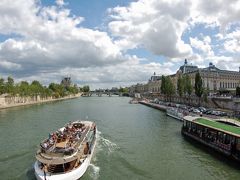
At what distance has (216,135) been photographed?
31.7 m

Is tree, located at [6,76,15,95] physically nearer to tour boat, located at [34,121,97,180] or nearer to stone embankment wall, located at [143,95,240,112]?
stone embankment wall, located at [143,95,240,112]

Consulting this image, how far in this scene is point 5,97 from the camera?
11094cm

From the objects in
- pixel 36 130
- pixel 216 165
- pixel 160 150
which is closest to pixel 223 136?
pixel 216 165

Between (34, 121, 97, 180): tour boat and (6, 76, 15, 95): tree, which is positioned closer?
(34, 121, 97, 180): tour boat

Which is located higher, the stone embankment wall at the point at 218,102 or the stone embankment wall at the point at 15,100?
the stone embankment wall at the point at 218,102

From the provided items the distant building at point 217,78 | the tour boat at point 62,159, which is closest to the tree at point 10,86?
the distant building at point 217,78

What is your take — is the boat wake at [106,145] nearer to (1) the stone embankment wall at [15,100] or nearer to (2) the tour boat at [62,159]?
(2) the tour boat at [62,159]

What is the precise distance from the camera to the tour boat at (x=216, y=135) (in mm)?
27812

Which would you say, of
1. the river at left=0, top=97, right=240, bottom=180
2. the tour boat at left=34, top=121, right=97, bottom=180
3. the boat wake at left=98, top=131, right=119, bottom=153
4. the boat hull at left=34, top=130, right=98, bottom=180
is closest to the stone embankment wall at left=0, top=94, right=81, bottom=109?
→ the river at left=0, top=97, right=240, bottom=180

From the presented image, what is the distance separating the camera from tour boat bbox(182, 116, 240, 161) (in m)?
27.8

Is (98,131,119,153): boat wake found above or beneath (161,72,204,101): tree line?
beneath

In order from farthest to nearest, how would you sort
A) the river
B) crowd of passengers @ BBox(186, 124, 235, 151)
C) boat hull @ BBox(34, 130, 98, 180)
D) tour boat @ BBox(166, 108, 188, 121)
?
tour boat @ BBox(166, 108, 188, 121) → crowd of passengers @ BBox(186, 124, 235, 151) → the river → boat hull @ BBox(34, 130, 98, 180)

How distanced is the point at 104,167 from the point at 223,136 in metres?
14.1

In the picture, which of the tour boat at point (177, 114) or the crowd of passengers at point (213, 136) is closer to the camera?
the crowd of passengers at point (213, 136)
